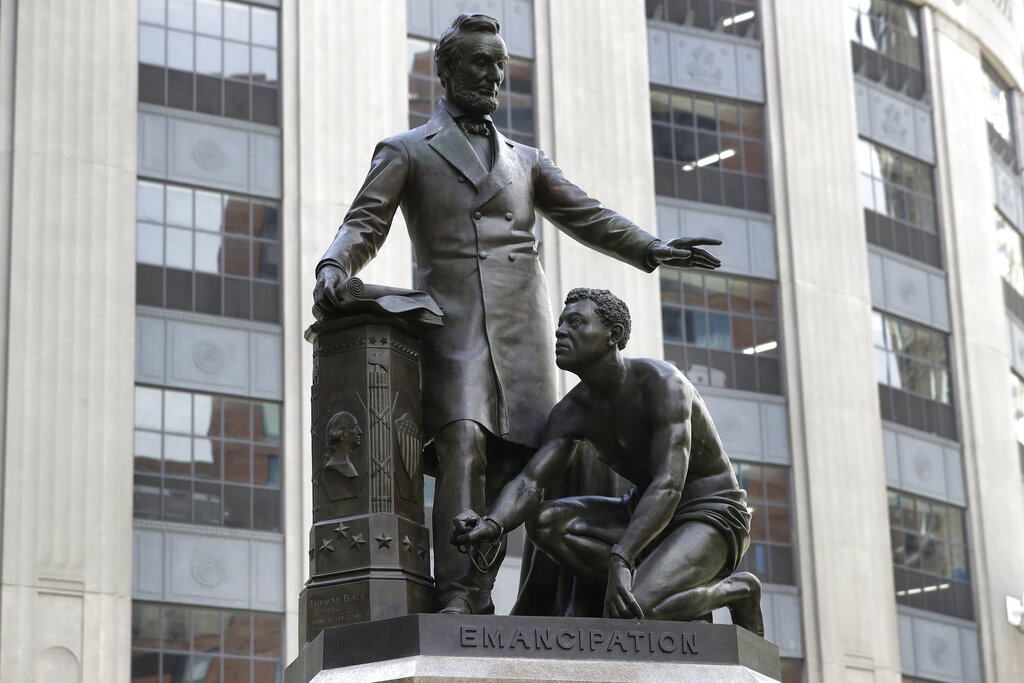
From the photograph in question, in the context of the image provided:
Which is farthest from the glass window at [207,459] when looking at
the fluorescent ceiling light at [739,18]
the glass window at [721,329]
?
the fluorescent ceiling light at [739,18]

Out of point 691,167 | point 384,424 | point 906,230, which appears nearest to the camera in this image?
point 384,424

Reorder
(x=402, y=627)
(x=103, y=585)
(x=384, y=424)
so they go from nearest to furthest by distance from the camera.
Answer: (x=402, y=627) → (x=384, y=424) → (x=103, y=585)

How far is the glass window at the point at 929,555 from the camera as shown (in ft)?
127

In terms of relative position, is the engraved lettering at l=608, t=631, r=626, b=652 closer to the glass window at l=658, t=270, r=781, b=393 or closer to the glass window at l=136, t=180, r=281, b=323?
the glass window at l=136, t=180, r=281, b=323

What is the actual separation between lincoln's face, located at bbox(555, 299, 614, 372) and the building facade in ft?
70.3

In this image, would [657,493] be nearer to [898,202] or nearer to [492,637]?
[492,637]

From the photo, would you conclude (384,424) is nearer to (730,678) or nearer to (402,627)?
(402,627)

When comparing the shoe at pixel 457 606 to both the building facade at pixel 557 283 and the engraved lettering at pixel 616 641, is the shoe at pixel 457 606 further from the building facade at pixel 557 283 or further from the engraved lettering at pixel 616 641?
the building facade at pixel 557 283

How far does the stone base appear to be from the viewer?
27.7 ft

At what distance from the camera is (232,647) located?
30844 mm

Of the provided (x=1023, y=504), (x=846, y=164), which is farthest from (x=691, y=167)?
(x=1023, y=504)

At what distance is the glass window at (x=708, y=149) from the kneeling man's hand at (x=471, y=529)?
29.2 metres

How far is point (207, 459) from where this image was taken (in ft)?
103

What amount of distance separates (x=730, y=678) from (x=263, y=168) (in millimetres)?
26074
